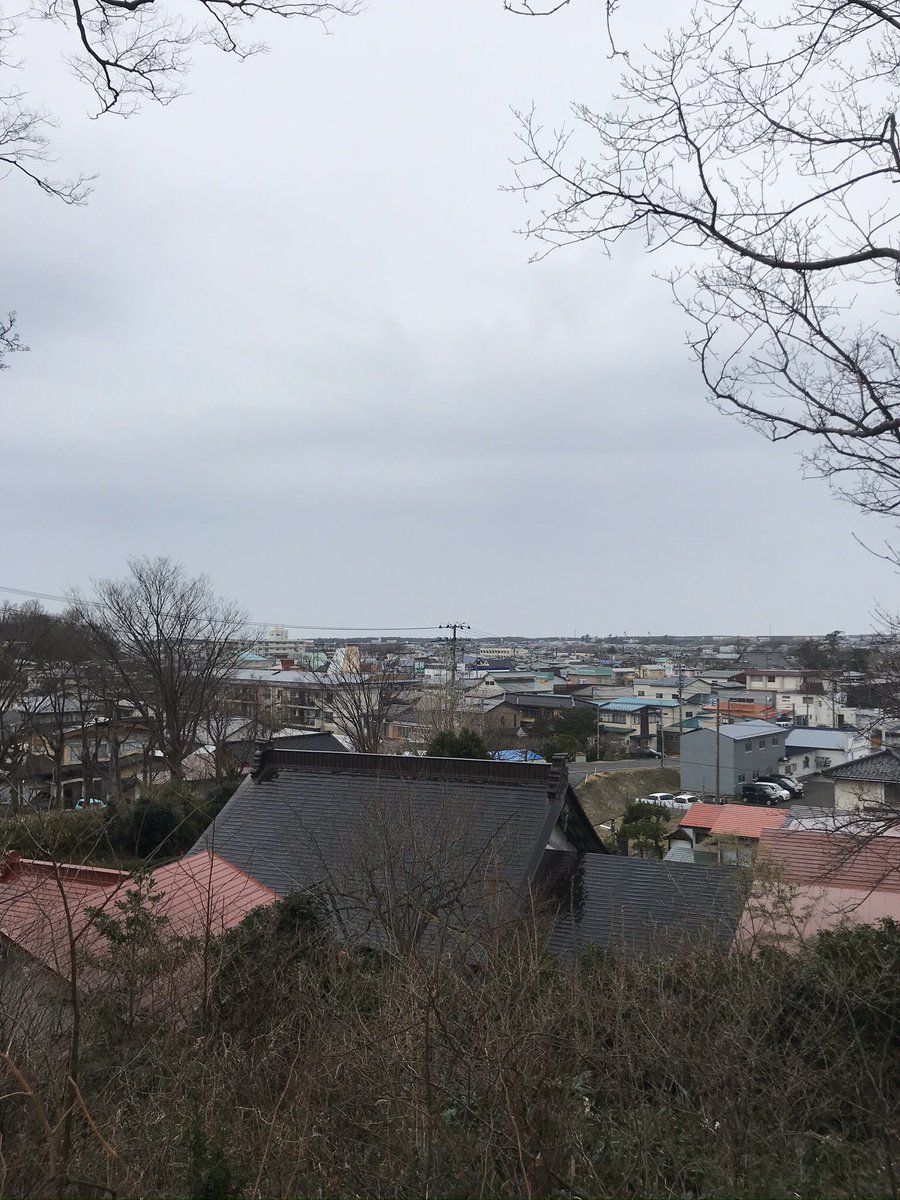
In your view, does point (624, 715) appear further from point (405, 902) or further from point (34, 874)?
point (34, 874)

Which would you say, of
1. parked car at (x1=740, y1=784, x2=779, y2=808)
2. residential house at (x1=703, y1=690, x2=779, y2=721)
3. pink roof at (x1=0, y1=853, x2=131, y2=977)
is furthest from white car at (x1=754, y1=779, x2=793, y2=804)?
pink roof at (x1=0, y1=853, x2=131, y2=977)

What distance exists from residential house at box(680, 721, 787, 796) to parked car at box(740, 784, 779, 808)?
3.87ft

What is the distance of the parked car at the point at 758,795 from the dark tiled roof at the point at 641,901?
1833 cm

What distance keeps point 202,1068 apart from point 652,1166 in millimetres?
2736

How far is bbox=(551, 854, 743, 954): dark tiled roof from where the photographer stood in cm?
941

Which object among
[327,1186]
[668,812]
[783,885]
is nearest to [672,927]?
[783,885]

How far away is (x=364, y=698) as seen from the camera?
26.5m

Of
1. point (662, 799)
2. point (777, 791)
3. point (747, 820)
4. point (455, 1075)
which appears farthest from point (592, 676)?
point (455, 1075)

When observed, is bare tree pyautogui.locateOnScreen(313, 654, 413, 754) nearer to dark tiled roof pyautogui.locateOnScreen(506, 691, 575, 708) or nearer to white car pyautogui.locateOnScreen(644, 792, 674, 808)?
white car pyautogui.locateOnScreen(644, 792, 674, 808)

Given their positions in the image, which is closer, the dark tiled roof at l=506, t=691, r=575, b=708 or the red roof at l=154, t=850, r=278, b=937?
the red roof at l=154, t=850, r=278, b=937

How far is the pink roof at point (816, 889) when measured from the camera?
6.92 meters

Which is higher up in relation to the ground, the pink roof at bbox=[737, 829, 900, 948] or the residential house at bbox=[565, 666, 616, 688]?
the pink roof at bbox=[737, 829, 900, 948]

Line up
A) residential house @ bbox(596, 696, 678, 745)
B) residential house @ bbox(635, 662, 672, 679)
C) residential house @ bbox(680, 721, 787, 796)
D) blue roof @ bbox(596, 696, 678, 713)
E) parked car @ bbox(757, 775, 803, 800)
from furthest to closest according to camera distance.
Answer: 1. residential house @ bbox(635, 662, 672, 679)
2. blue roof @ bbox(596, 696, 678, 713)
3. residential house @ bbox(596, 696, 678, 745)
4. residential house @ bbox(680, 721, 787, 796)
5. parked car @ bbox(757, 775, 803, 800)

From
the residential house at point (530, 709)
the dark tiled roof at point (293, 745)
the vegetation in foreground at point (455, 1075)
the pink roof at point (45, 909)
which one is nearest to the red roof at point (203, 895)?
the vegetation in foreground at point (455, 1075)
